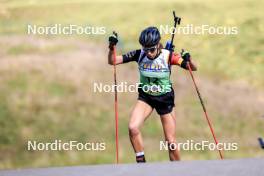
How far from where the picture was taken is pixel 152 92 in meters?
10.0

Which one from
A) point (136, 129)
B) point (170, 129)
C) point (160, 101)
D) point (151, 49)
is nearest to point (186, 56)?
point (151, 49)

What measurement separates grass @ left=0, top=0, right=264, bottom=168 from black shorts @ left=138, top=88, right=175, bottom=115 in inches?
236

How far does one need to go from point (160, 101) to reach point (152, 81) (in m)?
0.30

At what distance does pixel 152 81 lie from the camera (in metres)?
10.0

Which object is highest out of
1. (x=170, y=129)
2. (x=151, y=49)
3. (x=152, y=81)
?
(x=151, y=49)

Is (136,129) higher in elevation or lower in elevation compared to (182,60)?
lower

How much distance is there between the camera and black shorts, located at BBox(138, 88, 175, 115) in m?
10.1

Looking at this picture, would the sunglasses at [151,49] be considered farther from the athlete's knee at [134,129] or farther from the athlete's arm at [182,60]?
the athlete's knee at [134,129]

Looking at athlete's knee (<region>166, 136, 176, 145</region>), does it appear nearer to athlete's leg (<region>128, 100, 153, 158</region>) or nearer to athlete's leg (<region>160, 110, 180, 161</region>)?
athlete's leg (<region>160, 110, 180, 161</region>)

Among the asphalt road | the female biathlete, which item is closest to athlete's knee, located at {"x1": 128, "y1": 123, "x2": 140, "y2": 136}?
the female biathlete

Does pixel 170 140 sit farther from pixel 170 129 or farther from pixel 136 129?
pixel 136 129

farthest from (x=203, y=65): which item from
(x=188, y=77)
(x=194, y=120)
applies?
(x=194, y=120)

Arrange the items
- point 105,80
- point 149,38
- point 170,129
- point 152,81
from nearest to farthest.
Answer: point 149,38 → point 152,81 → point 170,129 → point 105,80

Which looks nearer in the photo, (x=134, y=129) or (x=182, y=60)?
(x=134, y=129)
